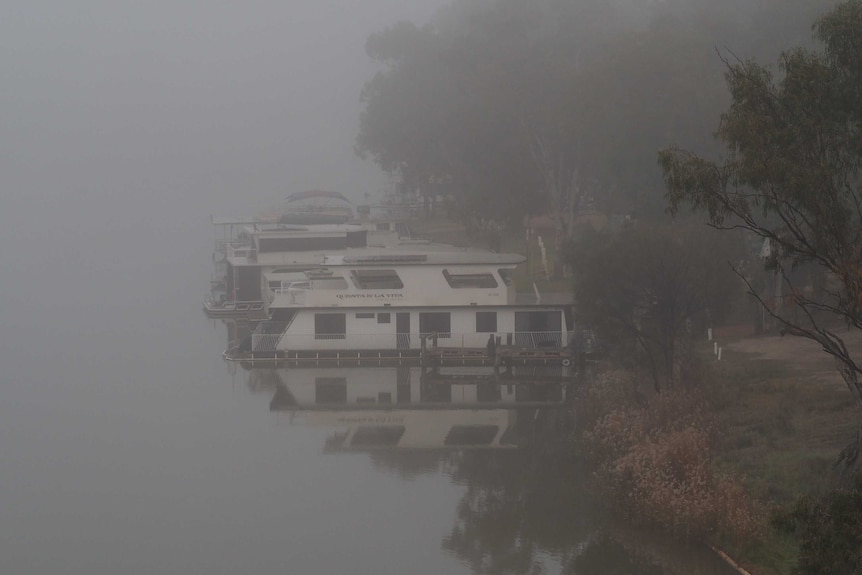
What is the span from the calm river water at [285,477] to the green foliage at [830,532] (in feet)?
16.7

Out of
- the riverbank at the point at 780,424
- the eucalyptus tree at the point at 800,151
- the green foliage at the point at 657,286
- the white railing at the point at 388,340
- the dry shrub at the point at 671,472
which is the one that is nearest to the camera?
the eucalyptus tree at the point at 800,151

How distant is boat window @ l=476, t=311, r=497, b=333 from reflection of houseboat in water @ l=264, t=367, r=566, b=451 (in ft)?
5.75

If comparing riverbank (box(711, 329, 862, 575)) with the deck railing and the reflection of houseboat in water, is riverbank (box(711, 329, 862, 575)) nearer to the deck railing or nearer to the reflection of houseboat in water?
the reflection of houseboat in water

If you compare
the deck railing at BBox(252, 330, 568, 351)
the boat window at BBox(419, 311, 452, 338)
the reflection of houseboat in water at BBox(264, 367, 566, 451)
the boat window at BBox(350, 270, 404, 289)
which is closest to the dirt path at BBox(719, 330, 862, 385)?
the reflection of houseboat in water at BBox(264, 367, 566, 451)

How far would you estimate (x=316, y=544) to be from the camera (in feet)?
54.1

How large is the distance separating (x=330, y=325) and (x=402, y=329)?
194 cm

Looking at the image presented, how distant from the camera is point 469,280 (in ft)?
104

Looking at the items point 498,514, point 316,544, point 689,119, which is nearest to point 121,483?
point 316,544

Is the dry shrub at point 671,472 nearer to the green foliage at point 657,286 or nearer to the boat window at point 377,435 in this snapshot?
the green foliage at point 657,286

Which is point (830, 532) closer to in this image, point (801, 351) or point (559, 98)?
point (801, 351)

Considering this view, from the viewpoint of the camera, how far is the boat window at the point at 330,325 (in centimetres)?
3189

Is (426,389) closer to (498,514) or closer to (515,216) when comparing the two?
(498,514)

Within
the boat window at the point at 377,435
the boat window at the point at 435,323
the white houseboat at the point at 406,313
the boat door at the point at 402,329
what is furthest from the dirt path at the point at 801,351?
the boat door at the point at 402,329

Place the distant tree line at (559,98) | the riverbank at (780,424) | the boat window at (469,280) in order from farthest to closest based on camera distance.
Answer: the distant tree line at (559,98), the boat window at (469,280), the riverbank at (780,424)
